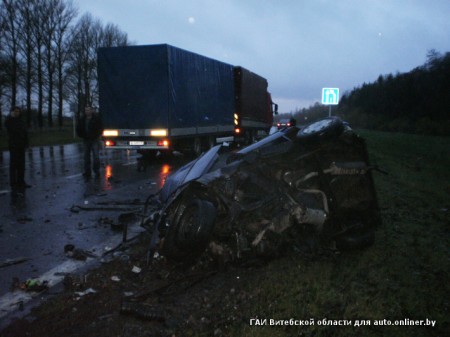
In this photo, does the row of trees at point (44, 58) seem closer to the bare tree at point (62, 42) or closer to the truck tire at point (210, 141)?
the bare tree at point (62, 42)

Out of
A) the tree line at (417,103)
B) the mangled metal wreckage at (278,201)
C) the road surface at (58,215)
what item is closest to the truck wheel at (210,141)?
the road surface at (58,215)

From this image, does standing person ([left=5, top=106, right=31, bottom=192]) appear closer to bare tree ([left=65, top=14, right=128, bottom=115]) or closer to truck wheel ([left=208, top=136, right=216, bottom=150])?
truck wheel ([left=208, top=136, right=216, bottom=150])

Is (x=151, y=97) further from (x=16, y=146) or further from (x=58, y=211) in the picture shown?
(x=58, y=211)

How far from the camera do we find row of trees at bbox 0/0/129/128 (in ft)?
122

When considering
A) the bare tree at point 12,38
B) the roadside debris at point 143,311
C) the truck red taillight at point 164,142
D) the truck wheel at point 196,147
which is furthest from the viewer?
the bare tree at point 12,38

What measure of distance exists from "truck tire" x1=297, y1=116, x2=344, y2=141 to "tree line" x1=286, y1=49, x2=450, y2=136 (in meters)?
34.8

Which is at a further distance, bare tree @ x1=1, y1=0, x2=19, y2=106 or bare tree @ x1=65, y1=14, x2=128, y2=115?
bare tree @ x1=65, y1=14, x2=128, y2=115

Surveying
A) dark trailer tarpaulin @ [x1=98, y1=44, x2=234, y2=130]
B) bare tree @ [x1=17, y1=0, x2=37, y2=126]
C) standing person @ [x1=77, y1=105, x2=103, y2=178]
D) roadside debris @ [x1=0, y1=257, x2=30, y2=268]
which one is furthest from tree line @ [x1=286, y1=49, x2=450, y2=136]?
bare tree @ [x1=17, y1=0, x2=37, y2=126]

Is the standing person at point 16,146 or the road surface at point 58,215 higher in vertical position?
the standing person at point 16,146

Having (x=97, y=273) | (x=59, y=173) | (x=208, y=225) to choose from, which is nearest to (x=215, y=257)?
(x=208, y=225)

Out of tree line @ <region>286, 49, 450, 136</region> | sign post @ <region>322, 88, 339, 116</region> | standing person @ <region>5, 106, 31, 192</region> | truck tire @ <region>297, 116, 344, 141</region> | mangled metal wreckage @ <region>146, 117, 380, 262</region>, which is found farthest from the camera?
tree line @ <region>286, 49, 450, 136</region>

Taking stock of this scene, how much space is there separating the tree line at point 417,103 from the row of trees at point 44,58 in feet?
107

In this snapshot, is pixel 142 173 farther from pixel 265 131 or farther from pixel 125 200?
pixel 265 131

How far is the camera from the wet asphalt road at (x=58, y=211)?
455 cm
